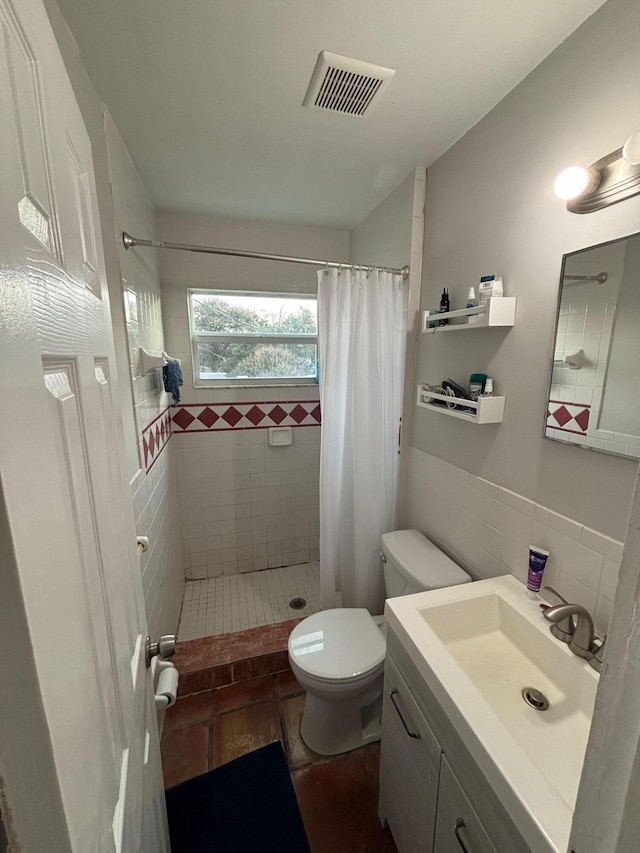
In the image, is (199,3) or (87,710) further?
(199,3)

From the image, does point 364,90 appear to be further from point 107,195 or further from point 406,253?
point 107,195

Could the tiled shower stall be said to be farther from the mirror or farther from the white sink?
the mirror

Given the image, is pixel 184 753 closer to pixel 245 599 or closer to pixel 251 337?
pixel 245 599

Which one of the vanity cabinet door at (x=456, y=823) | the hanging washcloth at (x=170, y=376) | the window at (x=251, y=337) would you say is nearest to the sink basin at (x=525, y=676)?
the vanity cabinet door at (x=456, y=823)

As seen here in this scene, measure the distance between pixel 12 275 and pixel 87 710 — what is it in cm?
47

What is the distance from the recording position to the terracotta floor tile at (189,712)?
1563 mm

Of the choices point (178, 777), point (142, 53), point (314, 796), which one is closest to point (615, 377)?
point (142, 53)

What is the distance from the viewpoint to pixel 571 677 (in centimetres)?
87

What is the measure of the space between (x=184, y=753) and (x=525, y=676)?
56.2 inches

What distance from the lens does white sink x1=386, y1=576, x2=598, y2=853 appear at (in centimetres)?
61

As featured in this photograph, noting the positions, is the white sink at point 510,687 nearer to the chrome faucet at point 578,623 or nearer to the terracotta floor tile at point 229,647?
the chrome faucet at point 578,623

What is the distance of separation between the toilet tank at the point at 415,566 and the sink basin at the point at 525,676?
21 cm

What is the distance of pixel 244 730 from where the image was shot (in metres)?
1.53

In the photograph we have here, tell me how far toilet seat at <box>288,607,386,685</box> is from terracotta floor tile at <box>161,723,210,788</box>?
0.59 m
